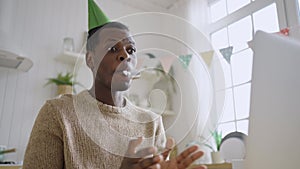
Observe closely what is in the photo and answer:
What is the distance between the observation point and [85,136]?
87 centimetres

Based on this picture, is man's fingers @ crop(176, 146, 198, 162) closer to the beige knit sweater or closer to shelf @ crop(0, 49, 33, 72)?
the beige knit sweater

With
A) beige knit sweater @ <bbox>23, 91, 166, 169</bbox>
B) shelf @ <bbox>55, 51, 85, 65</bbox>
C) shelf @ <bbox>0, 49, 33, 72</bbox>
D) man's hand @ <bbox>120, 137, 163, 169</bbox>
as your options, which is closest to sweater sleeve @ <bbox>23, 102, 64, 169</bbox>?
beige knit sweater @ <bbox>23, 91, 166, 169</bbox>

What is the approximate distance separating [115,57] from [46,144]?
0.99ft

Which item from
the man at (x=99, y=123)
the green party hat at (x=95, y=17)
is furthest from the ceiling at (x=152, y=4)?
the man at (x=99, y=123)

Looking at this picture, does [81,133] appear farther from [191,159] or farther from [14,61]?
[14,61]

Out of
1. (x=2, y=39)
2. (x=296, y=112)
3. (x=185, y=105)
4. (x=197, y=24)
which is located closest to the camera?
(x=296, y=112)

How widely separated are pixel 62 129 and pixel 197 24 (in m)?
1.90

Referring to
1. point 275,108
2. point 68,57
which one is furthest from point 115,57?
point 68,57

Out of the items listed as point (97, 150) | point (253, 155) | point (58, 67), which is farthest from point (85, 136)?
point (58, 67)

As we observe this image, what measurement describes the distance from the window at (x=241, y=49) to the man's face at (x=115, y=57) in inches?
53.3

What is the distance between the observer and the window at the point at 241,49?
2076 millimetres

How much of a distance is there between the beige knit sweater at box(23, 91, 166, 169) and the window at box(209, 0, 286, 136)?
1.30m

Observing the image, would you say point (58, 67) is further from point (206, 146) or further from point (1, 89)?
point (206, 146)

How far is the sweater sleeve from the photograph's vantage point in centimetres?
77
